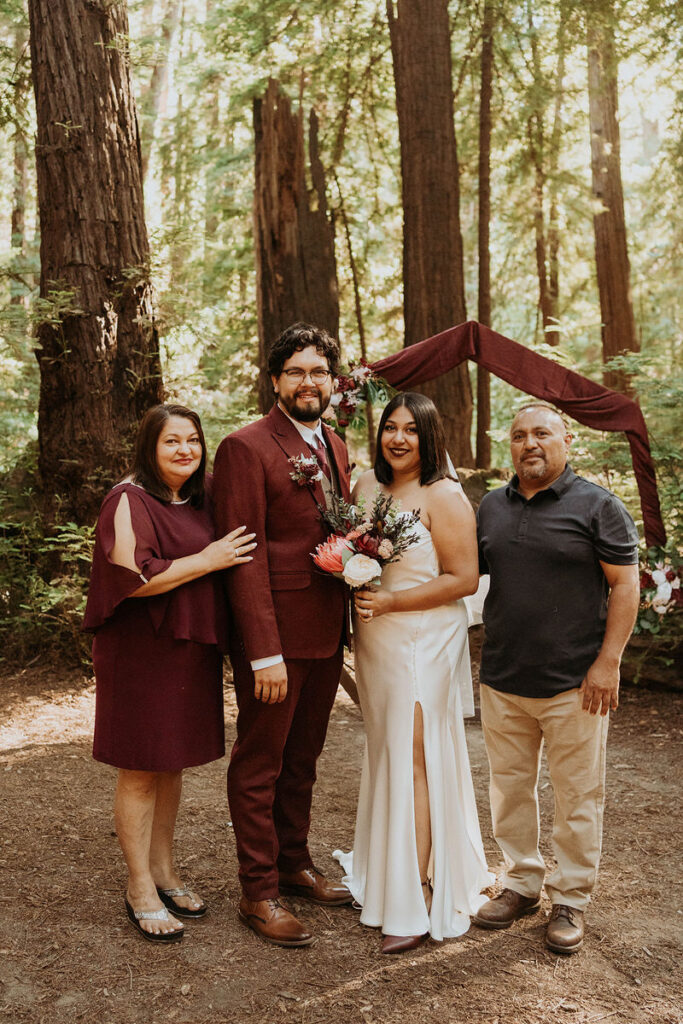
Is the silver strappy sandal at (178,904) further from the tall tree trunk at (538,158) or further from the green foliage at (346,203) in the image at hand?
the tall tree trunk at (538,158)

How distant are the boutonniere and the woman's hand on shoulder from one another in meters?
0.31

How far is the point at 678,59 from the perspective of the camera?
31.8 ft

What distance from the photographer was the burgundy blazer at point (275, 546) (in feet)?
11.6

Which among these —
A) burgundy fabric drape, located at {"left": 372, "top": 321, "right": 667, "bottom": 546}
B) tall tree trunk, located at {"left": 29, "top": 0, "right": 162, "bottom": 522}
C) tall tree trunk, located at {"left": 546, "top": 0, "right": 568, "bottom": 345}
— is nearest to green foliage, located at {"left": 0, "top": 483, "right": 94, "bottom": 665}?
tall tree trunk, located at {"left": 29, "top": 0, "right": 162, "bottom": 522}

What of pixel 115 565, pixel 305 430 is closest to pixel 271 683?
pixel 115 565

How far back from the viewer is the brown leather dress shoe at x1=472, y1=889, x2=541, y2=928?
12.4ft

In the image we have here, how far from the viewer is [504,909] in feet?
12.6

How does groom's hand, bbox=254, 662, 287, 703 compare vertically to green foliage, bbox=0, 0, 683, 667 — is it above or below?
below

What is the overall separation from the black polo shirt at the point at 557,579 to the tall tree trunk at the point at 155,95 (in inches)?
356

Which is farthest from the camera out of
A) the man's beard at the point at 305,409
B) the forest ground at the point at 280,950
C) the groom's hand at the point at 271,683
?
the man's beard at the point at 305,409

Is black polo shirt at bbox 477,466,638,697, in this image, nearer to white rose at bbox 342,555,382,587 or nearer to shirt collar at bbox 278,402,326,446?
white rose at bbox 342,555,382,587

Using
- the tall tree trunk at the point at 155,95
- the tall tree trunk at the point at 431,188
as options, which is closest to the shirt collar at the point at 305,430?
the tall tree trunk at the point at 431,188

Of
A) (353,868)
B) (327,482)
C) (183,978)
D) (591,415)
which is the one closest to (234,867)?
(353,868)

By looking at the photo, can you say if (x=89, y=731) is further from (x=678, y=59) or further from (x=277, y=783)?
(x=678, y=59)
